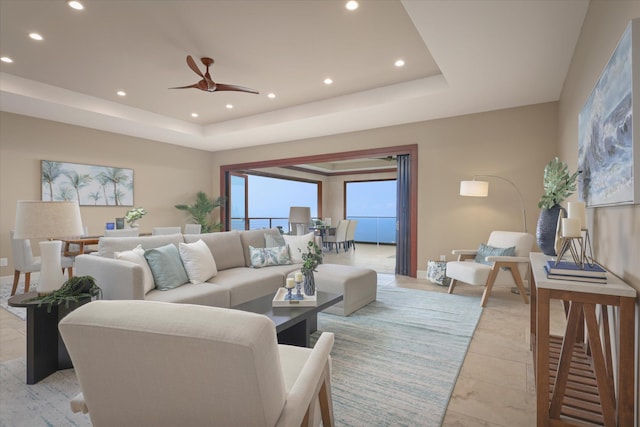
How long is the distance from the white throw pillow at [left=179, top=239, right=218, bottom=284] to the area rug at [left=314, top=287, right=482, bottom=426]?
1.20 m

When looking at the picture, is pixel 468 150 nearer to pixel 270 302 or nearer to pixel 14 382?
pixel 270 302

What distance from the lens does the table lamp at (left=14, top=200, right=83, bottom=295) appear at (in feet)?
7.34

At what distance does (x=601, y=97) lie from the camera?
1.93 m

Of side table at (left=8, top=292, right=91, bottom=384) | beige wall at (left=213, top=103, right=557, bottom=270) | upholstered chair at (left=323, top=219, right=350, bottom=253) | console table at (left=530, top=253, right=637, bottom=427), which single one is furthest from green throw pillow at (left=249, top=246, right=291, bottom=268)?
upholstered chair at (left=323, top=219, right=350, bottom=253)

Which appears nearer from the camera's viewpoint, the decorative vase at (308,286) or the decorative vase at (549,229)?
the decorative vase at (549,229)

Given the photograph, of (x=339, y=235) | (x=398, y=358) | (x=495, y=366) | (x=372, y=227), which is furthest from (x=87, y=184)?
(x=372, y=227)

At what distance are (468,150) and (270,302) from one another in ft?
12.9

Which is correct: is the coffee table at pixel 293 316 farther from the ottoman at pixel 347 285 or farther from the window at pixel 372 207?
the window at pixel 372 207

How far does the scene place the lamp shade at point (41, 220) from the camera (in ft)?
7.32

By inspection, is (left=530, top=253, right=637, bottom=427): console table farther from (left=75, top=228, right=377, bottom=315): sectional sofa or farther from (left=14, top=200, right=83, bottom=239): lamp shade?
(left=14, top=200, right=83, bottom=239): lamp shade

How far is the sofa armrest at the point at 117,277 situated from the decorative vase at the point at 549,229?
298 cm

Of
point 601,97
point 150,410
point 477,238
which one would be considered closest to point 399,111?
point 477,238

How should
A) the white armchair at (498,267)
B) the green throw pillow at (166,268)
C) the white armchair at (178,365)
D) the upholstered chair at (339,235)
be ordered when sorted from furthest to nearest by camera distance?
the upholstered chair at (339,235) → the white armchair at (498,267) → the green throw pillow at (166,268) → the white armchair at (178,365)

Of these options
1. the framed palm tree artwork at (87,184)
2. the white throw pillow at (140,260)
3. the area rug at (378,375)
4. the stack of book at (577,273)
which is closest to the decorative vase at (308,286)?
the area rug at (378,375)
